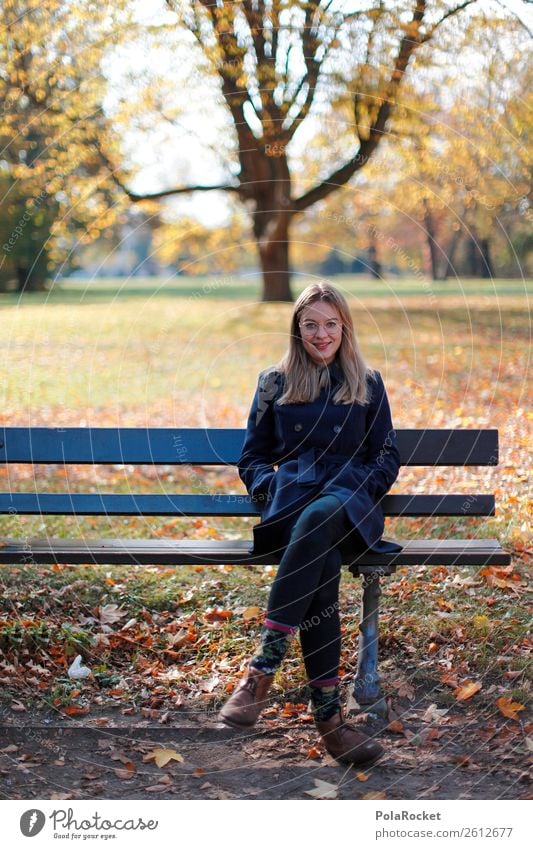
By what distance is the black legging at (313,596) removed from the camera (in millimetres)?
3482

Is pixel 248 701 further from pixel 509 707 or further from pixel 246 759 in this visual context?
pixel 509 707

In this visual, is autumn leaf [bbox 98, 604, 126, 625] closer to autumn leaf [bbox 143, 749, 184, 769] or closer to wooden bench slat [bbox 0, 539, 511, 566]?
wooden bench slat [bbox 0, 539, 511, 566]

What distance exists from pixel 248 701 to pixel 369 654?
0.74 m

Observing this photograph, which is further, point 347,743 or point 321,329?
point 321,329

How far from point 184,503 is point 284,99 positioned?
17.2 ft

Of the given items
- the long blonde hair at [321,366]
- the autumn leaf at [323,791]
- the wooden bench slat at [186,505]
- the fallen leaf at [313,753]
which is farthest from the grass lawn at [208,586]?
the long blonde hair at [321,366]

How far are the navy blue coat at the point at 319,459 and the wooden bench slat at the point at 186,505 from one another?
150 millimetres

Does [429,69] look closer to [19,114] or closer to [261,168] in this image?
[261,168]

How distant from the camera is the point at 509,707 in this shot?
3857 mm

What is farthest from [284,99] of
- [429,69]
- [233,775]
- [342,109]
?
[233,775]

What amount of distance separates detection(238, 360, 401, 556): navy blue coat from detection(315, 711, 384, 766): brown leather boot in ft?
2.26

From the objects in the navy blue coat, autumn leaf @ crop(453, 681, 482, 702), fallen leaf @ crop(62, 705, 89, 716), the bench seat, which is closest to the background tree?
the bench seat

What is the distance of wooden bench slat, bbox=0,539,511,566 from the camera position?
3887 mm

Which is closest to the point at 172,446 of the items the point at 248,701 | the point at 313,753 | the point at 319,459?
the point at 319,459
